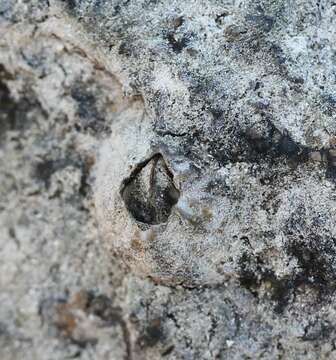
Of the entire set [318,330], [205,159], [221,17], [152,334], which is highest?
[221,17]

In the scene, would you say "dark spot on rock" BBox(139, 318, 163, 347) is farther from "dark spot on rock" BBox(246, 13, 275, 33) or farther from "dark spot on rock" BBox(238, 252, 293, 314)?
"dark spot on rock" BBox(246, 13, 275, 33)

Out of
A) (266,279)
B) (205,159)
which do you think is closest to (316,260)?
(266,279)

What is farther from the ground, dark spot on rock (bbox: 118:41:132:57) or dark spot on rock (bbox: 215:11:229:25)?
dark spot on rock (bbox: 215:11:229:25)

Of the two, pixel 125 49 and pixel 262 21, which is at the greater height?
pixel 262 21

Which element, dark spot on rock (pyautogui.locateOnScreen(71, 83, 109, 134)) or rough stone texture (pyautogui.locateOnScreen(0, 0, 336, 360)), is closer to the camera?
rough stone texture (pyautogui.locateOnScreen(0, 0, 336, 360))

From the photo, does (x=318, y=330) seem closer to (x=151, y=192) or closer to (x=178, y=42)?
(x=151, y=192)

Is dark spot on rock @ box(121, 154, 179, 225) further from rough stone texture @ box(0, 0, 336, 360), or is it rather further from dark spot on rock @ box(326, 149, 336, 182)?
dark spot on rock @ box(326, 149, 336, 182)

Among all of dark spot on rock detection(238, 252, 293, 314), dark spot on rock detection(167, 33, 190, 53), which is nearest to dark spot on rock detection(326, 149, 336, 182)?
dark spot on rock detection(238, 252, 293, 314)

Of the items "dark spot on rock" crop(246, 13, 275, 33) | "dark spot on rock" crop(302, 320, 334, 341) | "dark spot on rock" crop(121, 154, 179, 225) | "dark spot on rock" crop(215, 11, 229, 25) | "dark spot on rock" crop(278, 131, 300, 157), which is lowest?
"dark spot on rock" crop(302, 320, 334, 341)

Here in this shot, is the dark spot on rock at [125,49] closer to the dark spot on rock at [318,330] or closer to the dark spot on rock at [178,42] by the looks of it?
the dark spot on rock at [178,42]
